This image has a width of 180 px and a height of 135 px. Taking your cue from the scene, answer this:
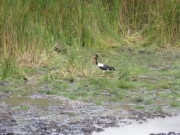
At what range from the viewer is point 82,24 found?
14.1 metres

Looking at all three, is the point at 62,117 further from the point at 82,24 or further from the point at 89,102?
the point at 82,24

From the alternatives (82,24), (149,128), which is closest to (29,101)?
(149,128)

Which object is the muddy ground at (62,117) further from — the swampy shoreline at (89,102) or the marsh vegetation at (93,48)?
the marsh vegetation at (93,48)

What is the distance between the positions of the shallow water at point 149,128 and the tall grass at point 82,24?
14.9 ft

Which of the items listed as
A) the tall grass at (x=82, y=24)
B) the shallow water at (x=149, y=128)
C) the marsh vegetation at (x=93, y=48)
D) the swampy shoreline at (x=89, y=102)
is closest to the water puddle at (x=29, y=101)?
the swampy shoreline at (x=89, y=102)

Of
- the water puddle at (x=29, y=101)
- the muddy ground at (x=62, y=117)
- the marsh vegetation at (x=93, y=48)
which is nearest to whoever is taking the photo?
the muddy ground at (x=62, y=117)

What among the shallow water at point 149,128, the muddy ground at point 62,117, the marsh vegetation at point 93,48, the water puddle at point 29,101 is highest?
the marsh vegetation at point 93,48

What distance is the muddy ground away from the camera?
6707mm

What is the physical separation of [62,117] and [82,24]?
6874 millimetres

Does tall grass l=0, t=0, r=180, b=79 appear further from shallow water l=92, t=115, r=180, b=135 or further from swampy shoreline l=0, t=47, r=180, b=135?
shallow water l=92, t=115, r=180, b=135

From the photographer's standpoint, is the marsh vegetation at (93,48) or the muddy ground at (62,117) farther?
the marsh vegetation at (93,48)

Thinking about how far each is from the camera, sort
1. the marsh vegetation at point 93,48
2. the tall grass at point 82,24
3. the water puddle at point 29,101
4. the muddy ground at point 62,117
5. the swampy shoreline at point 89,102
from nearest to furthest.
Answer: the muddy ground at point 62,117 → the swampy shoreline at point 89,102 → the water puddle at point 29,101 → the marsh vegetation at point 93,48 → the tall grass at point 82,24

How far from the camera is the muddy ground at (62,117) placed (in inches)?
264

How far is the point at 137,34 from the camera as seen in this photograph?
1506 centimetres
